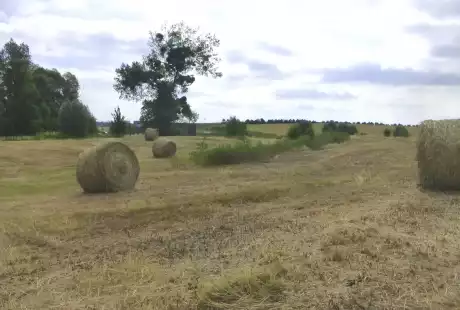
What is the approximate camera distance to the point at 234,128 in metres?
43.9

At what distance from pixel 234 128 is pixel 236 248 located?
37892 mm

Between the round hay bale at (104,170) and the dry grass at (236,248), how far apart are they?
625mm

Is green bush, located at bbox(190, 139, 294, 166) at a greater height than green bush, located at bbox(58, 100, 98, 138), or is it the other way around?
green bush, located at bbox(58, 100, 98, 138)

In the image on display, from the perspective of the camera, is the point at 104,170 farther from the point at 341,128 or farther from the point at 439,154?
the point at 341,128

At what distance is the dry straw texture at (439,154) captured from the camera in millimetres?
10000

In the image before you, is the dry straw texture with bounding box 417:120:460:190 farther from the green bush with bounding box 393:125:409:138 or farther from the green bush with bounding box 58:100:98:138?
the green bush with bounding box 393:125:409:138

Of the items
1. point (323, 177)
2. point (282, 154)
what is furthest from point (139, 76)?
point (323, 177)

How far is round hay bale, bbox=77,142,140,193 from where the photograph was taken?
40.9 ft

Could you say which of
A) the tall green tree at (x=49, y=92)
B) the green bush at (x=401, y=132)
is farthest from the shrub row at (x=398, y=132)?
the tall green tree at (x=49, y=92)

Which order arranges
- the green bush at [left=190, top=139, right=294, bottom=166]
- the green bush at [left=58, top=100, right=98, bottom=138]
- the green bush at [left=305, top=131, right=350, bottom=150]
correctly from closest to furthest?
the green bush at [left=190, top=139, right=294, bottom=166], the green bush at [left=305, top=131, right=350, bottom=150], the green bush at [left=58, top=100, right=98, bottom=138]

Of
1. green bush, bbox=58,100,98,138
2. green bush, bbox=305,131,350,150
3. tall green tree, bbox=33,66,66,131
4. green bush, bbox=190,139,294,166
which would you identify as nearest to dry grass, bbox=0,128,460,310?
green bush, bbox=190,139,294,166

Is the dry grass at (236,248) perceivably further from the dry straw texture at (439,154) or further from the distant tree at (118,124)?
the distant tree at (118,124)

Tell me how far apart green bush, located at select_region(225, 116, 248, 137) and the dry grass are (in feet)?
103

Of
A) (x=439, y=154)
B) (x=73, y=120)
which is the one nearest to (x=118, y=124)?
(x=73, y=120)
